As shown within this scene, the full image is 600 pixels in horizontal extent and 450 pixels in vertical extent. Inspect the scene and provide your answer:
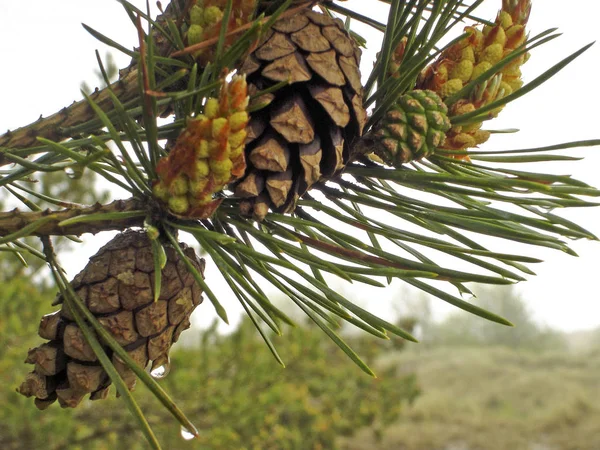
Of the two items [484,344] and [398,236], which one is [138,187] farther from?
[484,344]

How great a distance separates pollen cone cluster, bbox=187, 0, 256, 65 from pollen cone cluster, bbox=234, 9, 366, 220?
0.05ft

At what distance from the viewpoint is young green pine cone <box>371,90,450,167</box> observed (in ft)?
Answer: 0.81

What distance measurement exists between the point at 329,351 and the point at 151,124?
2.62 metres

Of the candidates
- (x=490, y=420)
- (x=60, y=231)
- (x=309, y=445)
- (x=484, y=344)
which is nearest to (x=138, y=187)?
(x=60, y=231)

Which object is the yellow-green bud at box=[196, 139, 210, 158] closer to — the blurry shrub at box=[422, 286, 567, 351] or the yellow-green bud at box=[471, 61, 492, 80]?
the yellow-green bud at box=[471, 61, 492, 80]

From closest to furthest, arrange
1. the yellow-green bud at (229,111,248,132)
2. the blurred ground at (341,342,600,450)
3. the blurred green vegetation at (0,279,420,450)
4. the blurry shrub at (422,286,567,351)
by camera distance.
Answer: the yellow-green bud at (229,111,248,132)
the blurred green vegetation at (0,279,420,450)
the blurred ground at (341,342,600,450)
the blurry shrub at (422,286,567,351)

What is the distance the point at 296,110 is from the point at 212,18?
6 cm

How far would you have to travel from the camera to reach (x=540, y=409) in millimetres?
4516

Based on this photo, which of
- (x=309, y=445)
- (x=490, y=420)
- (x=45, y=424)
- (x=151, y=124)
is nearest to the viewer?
(x=151, y=124)

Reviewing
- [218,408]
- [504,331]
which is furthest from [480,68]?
[504,331]

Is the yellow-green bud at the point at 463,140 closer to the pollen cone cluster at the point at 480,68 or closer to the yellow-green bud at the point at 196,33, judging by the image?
the pollen cone cluster at the point at 480,68

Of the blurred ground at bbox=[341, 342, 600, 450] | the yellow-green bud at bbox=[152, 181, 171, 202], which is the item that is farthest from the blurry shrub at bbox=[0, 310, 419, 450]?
the blurred ground at bbox=[341, 342, 600, 450]

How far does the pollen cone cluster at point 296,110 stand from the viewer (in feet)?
0.75

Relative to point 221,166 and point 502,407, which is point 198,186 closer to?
point 221,166
